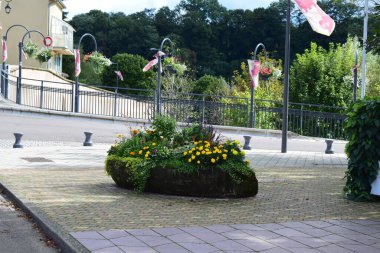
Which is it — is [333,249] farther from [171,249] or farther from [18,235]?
[18,235]

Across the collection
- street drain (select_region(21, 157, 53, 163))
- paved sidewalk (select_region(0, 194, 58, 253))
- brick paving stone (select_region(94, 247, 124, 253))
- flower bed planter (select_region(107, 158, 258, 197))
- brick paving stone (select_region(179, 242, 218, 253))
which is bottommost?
paved sidewalk (select_region(0, 194, 58, 253))

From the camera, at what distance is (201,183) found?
8.64 metres

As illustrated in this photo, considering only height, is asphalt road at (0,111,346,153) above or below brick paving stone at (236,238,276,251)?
above

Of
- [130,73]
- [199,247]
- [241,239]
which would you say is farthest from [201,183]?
[130,73]

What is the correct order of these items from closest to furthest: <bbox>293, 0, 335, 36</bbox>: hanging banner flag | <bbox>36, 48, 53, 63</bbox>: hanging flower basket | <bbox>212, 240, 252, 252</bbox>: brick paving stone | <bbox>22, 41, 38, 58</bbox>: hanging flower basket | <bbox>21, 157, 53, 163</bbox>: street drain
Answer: <bbox>212, 240, 252, 252</bbox>: brick paving stone, <bbox>293, 0, 335, 36</bbox>: hanging banner flag, <bbox>21, 157, 53, 163</bbox>: street drain, <bbox>36, 48, 53, 63</bbox>: hanging flower basket, <bbox>22, 41, 38, 58</bbox>: hanging flower basket

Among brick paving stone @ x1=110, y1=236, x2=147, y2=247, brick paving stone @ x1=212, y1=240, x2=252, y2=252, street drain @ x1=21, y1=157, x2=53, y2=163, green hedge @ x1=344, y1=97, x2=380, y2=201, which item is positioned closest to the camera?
brick paving stone @ x1=212, y1=240, x2=252, y2=252

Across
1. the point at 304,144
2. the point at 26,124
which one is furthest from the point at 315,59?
the point at 26,124

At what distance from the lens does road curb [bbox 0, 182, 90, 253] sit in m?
5.45

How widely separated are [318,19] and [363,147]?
3.54 m

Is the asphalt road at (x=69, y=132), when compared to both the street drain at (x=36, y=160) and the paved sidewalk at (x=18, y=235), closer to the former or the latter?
the street drain at (x=36, y=160)

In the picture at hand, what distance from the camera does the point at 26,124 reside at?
22922 mm

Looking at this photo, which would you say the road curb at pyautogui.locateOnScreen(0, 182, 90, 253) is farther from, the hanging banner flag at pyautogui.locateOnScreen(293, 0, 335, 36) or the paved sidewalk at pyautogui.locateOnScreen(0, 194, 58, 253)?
the hanging banner flag at pyautogui.locateOnScreen(293, 0, 335, 36)

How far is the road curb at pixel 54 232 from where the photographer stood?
5448 mm

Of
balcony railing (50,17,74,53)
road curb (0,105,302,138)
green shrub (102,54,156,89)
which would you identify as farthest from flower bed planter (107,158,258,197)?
balcony railing (50,17,74,53)
